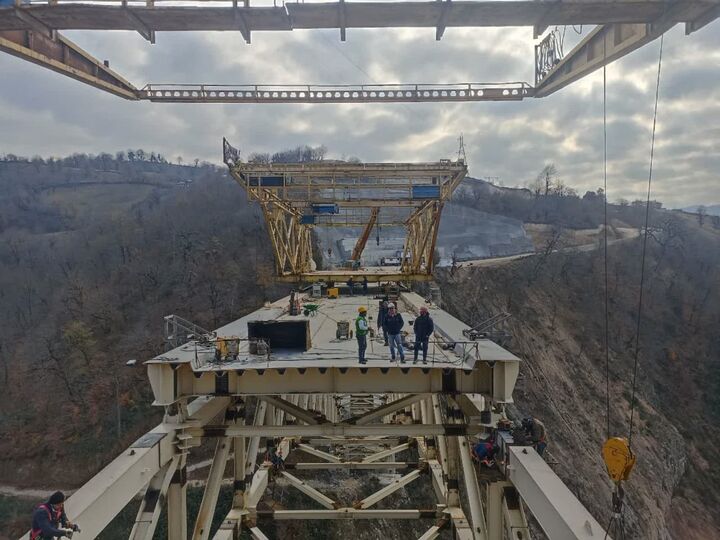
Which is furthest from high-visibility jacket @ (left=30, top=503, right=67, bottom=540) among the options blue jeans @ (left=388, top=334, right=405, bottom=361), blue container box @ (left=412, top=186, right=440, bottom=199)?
blue container box @ (left=412, top=186, right=440, bottom=199)

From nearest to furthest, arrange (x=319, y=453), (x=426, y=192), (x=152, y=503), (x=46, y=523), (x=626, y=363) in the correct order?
(x=46, y=523) < (x=152, y=503) < (x=319, y=453) < (x=426, y=192) < (x=626, y=363)

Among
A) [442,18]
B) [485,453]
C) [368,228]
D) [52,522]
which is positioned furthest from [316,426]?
[368,228]

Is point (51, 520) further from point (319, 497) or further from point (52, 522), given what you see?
point (319, 497)

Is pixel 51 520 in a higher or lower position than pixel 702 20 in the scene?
lower

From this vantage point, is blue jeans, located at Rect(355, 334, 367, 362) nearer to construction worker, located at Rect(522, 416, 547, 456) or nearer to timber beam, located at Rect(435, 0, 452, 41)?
construction worker, located at Rect(522, 416, 547, 456)

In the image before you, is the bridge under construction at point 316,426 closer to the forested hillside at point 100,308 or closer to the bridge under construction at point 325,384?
the bridge under construction at point 325,384

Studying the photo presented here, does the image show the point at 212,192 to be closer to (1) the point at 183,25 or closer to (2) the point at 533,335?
(2) the point at 533,335

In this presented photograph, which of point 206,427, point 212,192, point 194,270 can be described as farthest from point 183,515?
point 212,192
